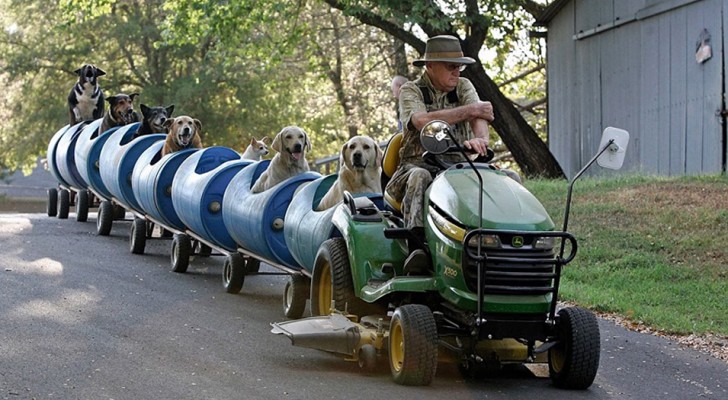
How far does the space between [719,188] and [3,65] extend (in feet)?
113

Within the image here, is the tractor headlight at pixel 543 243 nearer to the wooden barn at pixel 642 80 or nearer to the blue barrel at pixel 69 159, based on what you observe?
the wooden barn at pixel 642 80

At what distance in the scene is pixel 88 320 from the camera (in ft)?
36.7

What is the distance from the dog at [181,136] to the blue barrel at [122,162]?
3.22 feet

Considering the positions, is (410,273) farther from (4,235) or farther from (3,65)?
(3,65)

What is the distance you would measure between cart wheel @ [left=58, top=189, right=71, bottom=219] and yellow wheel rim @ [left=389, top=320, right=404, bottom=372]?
13849 mm

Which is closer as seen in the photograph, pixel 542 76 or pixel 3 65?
pixel 542 76

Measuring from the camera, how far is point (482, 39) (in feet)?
85.1

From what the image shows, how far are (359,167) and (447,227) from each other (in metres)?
3.95

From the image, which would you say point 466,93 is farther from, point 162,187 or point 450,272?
point 162,187

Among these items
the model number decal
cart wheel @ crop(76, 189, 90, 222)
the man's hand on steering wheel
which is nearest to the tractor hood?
the man's hand on steering wheel

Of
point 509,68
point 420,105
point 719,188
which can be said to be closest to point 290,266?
point 420,105

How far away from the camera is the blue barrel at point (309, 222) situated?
10.9 m

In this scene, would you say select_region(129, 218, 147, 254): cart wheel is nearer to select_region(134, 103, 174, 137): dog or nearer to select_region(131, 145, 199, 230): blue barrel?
select_region(131, 145, 199, 230): blue barrel

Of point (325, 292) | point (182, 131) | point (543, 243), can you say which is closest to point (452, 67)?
point (543, 243)
